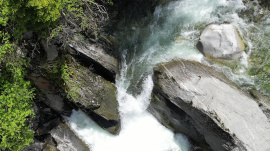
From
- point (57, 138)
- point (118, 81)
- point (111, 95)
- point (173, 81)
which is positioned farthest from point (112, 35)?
point (57, 138)

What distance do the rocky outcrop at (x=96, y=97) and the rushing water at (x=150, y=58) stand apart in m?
0.47

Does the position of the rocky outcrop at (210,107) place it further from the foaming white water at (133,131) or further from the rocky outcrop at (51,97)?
the rocky outcrop at (51,97)

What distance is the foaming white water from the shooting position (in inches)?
359

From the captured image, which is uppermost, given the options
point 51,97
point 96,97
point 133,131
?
point 96,97

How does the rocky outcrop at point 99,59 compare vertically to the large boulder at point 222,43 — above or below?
below

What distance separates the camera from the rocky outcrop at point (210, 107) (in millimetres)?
7199

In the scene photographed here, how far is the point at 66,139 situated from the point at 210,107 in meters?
5.66

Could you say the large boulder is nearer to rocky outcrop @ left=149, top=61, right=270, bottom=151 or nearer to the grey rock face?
rocky outcrop @ left=149, top=61, right=270, bottom=151

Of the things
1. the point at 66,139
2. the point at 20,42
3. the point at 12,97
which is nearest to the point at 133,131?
the point at 66,139

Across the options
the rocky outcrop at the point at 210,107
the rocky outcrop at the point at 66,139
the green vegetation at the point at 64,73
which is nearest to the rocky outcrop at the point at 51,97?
the green vegetation at the point at 64,73

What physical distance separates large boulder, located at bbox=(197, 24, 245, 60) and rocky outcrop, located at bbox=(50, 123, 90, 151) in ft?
20.7

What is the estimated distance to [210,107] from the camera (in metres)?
7.44

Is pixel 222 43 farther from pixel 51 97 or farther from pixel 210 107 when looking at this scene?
pixel 51 97

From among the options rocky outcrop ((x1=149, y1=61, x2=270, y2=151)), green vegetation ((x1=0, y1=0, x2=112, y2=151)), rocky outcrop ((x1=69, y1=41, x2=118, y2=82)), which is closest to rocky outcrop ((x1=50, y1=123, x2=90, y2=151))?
green vegetation ((x1=0, y1=0, x2=112, y2=151))
